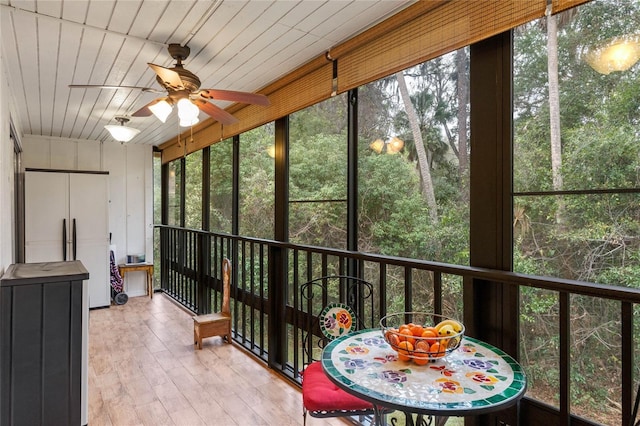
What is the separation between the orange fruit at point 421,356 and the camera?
53.5 inches

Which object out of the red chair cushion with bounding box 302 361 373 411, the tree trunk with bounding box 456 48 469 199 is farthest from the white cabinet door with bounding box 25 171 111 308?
the tree trunk with bounding box 456 48 469 199

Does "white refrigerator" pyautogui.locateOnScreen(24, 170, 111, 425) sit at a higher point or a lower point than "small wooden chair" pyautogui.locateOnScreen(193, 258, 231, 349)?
higher

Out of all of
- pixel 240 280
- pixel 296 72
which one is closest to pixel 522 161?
pixel 296 72

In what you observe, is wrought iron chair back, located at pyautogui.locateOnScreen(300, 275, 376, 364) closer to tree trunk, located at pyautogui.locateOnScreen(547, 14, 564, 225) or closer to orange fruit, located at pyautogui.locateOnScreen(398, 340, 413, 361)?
orange fruit, located at pyautogui.locateOnScreen(398, 340, 413, 361)

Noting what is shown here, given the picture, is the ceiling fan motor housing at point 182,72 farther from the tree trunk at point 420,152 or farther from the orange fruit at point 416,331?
the orange fruit at point 416,331

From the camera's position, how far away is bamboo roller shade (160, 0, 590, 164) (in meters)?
1.61

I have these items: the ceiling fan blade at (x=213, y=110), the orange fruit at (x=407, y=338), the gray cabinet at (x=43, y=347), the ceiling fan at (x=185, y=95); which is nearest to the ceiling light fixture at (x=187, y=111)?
the ceiling fan at (x=185, y=95)

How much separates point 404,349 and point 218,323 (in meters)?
2.87

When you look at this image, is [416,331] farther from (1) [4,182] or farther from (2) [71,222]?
(2) [71,222]

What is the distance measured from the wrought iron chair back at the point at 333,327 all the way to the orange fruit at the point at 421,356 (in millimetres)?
553

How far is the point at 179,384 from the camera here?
2.98m

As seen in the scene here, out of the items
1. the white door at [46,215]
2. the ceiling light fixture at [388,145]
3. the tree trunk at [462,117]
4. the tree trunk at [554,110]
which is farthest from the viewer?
the white door at [46,215]

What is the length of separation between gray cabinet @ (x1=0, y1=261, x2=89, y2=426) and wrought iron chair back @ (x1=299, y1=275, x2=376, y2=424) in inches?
55.8

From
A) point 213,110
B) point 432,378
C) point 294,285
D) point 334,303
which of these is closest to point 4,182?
point 213,110
